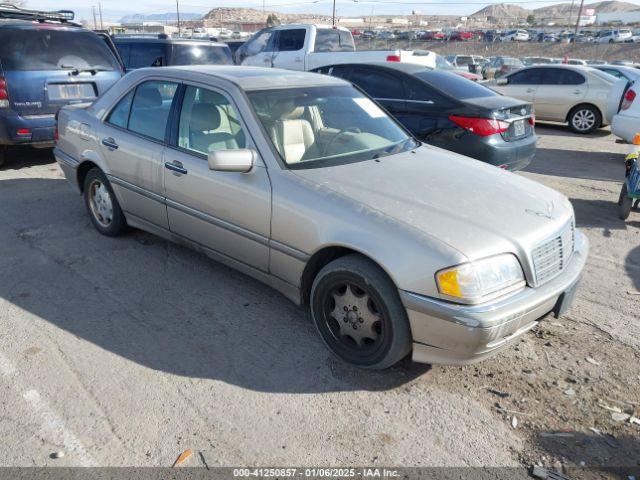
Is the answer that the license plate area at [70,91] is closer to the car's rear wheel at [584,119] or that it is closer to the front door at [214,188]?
the front door at [214,188]

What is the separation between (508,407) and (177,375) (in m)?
1.86

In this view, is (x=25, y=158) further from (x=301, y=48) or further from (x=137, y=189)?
(x=301, y=48)

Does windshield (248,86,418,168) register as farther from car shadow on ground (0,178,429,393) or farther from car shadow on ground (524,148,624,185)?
car shadow on ground (524,148,624,185)

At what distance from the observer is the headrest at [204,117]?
4.06 metres

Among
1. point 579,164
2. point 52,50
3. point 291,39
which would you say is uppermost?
point 52,50

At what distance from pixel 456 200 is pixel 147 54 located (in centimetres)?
938

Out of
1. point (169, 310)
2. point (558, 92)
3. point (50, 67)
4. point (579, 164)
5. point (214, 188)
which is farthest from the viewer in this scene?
point (558, 92)

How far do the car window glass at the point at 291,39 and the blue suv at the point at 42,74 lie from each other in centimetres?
625

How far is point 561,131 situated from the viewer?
12.7 m

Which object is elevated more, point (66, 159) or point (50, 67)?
point (50, 67)

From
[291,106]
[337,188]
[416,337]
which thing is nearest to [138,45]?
[291,106]

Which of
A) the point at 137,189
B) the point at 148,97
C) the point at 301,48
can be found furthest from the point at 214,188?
the point at 301,48

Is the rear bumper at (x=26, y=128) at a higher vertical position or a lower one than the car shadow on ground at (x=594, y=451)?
higher

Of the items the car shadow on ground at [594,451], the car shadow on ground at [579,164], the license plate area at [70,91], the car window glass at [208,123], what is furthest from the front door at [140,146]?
the car shadow on ground at [579,164]
